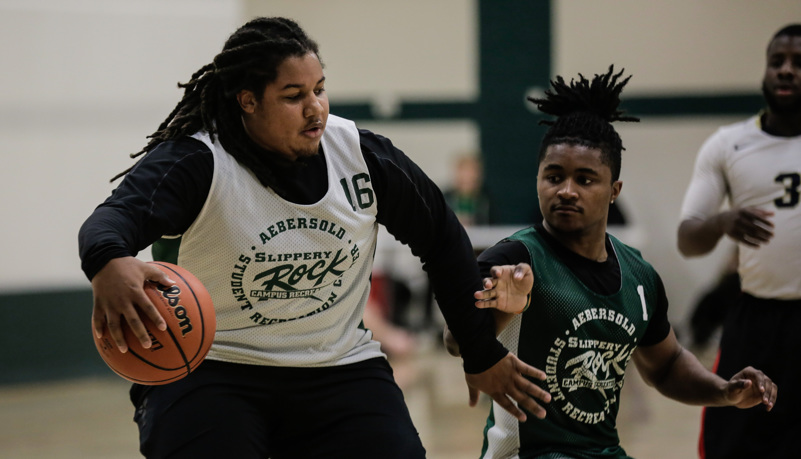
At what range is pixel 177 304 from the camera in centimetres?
198

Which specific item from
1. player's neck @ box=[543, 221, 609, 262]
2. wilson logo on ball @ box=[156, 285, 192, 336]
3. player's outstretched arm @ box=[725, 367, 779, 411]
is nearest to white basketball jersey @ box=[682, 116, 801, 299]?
player's outstretched arm @ box=[725, 367, 779, 411]

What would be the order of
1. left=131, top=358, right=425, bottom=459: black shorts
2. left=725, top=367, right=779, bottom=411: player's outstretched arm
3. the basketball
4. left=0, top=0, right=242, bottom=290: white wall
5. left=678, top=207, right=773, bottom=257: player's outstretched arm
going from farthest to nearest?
left=0, top=0, right=242, bottom=290: white wall, left=678, top=207, right=773, bottom=257: player's outstretched arm, left=725, top=367, right=779, bottom=411: player's outstretched arm, left=131, top=358, right=425, bottom=459: black shorts, the basketball

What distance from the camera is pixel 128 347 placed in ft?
6.43

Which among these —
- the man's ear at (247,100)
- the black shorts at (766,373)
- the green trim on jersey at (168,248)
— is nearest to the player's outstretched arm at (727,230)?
the black shorts at (766,373)

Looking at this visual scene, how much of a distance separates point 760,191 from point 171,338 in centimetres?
254

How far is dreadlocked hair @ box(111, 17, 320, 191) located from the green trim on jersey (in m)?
0.22

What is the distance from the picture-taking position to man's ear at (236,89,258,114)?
2.34 m

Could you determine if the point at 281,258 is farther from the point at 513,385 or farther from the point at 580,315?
the point at 580,315

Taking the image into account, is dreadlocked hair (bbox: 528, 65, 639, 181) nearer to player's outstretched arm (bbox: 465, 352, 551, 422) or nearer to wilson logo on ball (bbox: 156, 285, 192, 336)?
player's outstretched arm (bbox: 465, 352, 551, 422)

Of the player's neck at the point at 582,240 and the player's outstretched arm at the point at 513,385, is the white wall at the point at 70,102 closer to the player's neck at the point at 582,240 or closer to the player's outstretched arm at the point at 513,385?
the player's neck at the point at 582,240

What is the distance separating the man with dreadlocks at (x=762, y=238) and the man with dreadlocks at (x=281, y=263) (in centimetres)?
132

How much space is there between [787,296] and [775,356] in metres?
0.25

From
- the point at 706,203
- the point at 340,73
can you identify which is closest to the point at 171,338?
the point at 706,203

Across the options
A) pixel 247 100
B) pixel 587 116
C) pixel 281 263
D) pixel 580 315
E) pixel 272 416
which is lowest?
pixel 272 416
